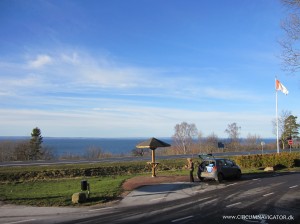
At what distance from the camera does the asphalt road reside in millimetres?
11797

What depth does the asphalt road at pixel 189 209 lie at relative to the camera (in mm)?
11797

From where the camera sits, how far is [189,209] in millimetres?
13492

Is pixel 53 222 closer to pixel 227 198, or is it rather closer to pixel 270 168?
pixel 227 198

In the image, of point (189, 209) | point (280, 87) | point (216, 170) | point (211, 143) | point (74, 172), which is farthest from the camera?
point (211, 143)

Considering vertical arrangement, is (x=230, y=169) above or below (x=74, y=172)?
above

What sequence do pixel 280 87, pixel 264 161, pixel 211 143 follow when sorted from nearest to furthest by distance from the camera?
1. pixel 264 161
2. pixel 280 87
3. pixel 211 143

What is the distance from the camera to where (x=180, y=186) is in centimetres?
1994

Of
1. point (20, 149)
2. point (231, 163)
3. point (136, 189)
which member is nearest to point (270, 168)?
point (231, 163)

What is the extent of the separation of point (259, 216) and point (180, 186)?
327 inches

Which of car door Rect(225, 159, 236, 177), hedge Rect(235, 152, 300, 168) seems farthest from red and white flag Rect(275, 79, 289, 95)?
car door Rect(225, 159, 236, 177)

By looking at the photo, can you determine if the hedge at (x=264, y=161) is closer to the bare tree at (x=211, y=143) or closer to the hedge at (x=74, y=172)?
the hedge at (x=74, y=172)

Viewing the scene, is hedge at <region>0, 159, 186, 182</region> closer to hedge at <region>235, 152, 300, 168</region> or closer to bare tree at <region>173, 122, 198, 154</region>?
hedge at <region>235, 152, 300, 168</region>

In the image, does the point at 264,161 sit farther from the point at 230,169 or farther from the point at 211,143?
the point at 211,143

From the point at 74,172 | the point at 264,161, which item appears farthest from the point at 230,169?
the point at 74,172
